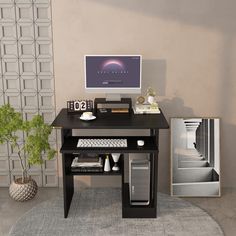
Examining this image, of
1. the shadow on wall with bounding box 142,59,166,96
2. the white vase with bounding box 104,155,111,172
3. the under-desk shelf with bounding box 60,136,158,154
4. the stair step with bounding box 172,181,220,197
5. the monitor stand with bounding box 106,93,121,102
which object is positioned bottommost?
the stair step with bounding box 172,181,220,197

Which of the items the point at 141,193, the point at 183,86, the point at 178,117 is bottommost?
the point at 141,193

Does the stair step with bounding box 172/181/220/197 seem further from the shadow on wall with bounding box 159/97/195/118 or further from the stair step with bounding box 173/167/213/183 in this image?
the shadow on wall with bounding box 159/97/195/118

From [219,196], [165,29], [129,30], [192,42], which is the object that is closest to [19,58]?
[129,30]

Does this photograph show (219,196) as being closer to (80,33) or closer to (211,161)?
(211,161)

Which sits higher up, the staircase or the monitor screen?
the monitor screen

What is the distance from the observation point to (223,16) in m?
4.19

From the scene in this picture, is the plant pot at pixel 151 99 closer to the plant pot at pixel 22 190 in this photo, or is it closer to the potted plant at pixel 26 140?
the potted plant at pixel 26 140

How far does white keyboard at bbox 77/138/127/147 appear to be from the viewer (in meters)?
3.85

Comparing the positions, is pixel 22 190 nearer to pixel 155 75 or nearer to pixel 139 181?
pixel 139 181

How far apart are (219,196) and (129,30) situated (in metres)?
2.00

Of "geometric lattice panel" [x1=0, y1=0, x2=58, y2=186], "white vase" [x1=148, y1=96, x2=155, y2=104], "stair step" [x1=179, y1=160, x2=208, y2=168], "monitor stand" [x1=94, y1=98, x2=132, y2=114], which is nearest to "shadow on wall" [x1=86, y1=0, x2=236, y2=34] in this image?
"geometric lattice panel" [x1=0, y1=0, x2=58, y2=186]

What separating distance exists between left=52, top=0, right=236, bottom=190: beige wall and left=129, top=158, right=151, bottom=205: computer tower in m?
0.82

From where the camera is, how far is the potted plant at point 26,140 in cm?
396

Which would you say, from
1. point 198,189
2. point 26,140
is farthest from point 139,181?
point 26,140
